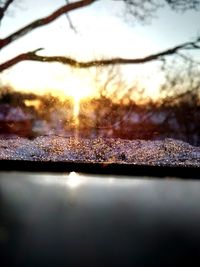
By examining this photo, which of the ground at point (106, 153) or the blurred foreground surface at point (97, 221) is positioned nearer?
the blurred foreground surface at point (97, 221)

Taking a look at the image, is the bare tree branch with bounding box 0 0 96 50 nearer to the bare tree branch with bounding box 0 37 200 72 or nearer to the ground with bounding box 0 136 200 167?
the bare tree branch with bounding box 0 37 200 72

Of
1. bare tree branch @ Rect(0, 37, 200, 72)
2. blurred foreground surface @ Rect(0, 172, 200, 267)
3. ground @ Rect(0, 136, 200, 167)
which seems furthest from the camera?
bare tree branch @ Rect(0, 37, 200, 72)

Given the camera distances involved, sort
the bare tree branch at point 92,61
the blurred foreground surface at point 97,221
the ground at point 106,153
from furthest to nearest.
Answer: the bare tree branch at point 92,61 < the ground at point 106,153 < the blurred foreground surface at point 97,221

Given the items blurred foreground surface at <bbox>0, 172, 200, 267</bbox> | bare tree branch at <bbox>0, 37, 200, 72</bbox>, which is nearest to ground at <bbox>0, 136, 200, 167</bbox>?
blurred foreground surface at <bbox>0, 172, 200, 267</bbox>

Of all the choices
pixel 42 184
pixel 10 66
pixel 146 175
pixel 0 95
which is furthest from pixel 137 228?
pixel 0 95

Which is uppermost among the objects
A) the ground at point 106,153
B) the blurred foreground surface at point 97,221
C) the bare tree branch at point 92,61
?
the bare tree branch at point 92,61

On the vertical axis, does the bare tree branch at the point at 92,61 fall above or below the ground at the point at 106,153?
above

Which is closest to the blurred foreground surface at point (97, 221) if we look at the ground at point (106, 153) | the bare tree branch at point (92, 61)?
the ground at point (106, 153)

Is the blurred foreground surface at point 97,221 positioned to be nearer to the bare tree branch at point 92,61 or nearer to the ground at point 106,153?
the ground at point 106,153
